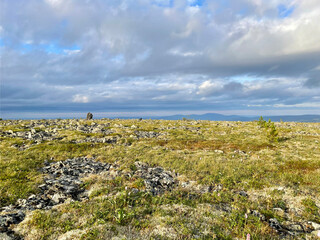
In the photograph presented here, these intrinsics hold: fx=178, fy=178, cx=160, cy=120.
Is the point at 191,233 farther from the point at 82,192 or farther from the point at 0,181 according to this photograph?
the point at 0,181

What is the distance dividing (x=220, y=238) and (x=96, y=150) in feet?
64.2

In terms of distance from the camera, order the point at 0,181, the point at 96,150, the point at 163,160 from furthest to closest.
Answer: the point at 96,150
the point at 163,160
the point at 0,181

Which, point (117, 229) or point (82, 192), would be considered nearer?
point (117, 229)

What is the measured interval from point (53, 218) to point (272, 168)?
17465 mm

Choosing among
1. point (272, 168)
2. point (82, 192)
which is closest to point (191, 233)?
point (82, 192)

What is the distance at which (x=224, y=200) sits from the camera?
416 inches

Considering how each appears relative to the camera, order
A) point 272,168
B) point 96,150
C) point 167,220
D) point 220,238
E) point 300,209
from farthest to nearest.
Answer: point 96,150 → point 272,168 → point 300,209 → point 167,220 → point 220,238

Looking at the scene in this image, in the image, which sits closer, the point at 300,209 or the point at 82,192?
the point at 300,209

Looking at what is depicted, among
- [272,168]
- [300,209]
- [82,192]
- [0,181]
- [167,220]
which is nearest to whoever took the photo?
[167,220]

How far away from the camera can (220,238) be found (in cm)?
700

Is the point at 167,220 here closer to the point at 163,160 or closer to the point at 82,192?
the point at 82,192

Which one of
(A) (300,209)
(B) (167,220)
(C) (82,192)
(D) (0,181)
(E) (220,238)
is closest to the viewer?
(E) (220,238)

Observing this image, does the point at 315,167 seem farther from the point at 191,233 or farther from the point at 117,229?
the point at 117,229

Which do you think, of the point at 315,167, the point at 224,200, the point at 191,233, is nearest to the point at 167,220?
the point at 191,233
